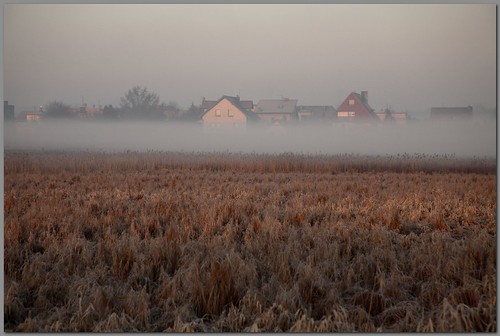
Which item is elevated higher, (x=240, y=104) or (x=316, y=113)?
(x=240, y=104)

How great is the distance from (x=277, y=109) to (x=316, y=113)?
444mm

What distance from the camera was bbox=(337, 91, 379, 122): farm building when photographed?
529 centimetres

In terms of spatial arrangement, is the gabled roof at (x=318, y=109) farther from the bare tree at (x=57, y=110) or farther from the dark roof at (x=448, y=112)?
the bare tree at (x=57, y=110)

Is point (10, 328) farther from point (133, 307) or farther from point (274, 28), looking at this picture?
point (274, 28)

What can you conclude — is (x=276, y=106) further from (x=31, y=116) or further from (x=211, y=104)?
→ (x=31, y=116)

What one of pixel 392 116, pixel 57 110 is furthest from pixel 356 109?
pixel 57 110

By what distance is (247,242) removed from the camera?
4438 mm

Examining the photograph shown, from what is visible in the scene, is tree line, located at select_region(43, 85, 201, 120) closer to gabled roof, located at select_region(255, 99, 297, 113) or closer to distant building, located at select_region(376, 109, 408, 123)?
gabled roof, located at select_region(255, 99, 297, 113)

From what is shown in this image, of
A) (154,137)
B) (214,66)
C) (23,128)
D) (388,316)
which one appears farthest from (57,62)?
(388,316)

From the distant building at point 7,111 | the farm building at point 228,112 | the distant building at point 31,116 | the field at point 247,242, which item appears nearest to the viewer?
the field at point 247,242

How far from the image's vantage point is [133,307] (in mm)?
3473

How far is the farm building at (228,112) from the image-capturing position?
211 inches

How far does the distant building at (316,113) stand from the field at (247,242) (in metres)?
0.52

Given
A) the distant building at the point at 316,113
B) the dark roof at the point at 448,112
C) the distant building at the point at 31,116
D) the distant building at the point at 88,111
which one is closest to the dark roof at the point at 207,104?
the distant building at the point at 316,113
